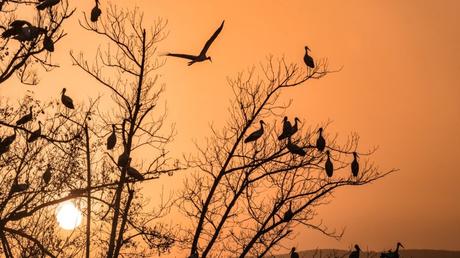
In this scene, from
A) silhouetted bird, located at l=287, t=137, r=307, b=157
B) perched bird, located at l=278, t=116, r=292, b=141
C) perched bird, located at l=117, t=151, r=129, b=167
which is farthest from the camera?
perched bird, located at l=278, t=116, r=292, b=141

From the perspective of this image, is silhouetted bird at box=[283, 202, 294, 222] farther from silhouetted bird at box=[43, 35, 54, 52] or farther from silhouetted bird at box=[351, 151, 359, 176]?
silhouetted bird at box=[43, 35, 54, 52]

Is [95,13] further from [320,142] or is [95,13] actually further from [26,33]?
[320,142]

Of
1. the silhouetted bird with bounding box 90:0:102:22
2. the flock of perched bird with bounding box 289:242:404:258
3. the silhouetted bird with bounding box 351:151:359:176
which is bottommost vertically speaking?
the flock of perched bird with bounding box 289:242:404:258

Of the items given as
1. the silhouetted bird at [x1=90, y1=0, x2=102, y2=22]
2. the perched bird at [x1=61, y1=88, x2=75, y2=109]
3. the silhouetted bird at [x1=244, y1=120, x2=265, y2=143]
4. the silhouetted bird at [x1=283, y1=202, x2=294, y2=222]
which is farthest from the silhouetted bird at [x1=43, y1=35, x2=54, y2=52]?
the silhouetted bird at [x1=283, y1=202, x2=294, y2=222]

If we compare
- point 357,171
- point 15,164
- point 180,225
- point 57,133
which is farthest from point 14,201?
point 357,171

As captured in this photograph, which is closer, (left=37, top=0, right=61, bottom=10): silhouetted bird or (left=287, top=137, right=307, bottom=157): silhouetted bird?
(left=37, top=0, right=61, bottom=10): silhouetted bird

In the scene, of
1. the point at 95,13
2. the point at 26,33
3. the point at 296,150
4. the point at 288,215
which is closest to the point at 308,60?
the point at 296,150

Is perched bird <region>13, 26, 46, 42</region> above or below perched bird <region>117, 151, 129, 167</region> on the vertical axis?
above

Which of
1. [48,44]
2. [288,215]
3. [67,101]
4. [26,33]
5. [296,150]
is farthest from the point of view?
[288,215]

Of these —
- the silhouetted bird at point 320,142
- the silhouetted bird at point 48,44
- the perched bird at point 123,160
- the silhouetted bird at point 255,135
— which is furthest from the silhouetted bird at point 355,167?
the silhouetted bird at point 48,44

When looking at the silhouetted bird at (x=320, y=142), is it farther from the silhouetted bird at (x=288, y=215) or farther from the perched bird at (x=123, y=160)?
the perched bird at (x=123, y=160)

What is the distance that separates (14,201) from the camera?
1750 centimetres

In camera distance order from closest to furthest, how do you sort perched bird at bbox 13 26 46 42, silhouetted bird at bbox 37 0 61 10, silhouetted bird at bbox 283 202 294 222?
1. perched bird at bbox 13 26 46 42
2. silhouetted bird at bbox 37 0 61 10
3. silhouetted bird at bbox 283 202 294 222

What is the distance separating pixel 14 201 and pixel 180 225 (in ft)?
16.6
